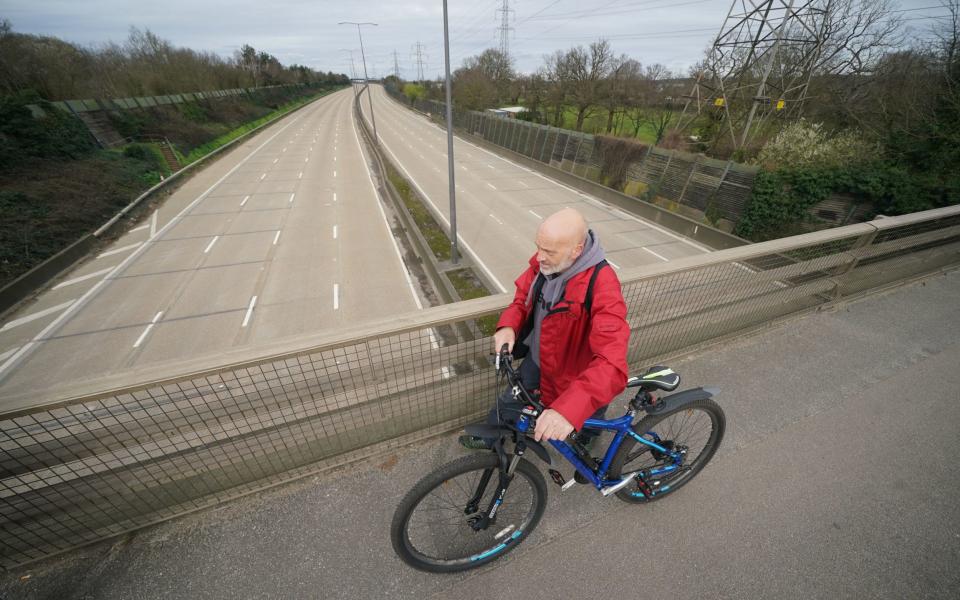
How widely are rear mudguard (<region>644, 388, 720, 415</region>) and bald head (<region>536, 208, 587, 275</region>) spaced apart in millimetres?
1108

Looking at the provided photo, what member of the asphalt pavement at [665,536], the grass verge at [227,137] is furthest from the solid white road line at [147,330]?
the grass verge at [227,137]

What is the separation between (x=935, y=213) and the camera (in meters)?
4.52

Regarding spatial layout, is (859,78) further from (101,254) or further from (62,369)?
(101,254)

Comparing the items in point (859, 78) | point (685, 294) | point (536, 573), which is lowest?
point (536, 573)

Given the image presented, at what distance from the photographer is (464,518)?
2.37 meters

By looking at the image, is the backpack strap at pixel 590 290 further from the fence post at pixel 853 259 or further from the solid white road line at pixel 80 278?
the solid white road line at pixel 80 278

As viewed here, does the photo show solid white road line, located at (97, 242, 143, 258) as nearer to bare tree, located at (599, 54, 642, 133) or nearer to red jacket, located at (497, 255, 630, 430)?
red jacket, located at (497, 255, 630, 430)

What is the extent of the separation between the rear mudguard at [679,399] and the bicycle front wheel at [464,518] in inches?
31.9

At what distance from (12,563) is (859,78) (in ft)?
113

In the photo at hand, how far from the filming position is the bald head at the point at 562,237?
5.81 ft

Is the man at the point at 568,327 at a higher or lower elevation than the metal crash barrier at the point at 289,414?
higher

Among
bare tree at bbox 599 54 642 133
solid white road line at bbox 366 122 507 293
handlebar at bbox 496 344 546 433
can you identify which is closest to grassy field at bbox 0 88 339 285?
solid white road line at bbox 366 122 507 293

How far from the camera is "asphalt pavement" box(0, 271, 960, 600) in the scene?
2117mm

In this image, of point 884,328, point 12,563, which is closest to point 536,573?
point 12,563
